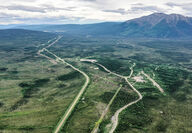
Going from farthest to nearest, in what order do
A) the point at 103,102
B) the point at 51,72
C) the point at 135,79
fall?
the point at 51,72
the point at 135,79
the point at 103,102

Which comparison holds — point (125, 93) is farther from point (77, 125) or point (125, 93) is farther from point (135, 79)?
point (77, 125)

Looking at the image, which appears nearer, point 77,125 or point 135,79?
point 77,125

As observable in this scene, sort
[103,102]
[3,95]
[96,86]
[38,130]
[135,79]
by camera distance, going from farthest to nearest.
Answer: [135,79]
[96,86]
[3,95]
[103,102]
[38,130]

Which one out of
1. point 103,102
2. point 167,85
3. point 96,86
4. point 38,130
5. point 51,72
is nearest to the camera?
point 38,130

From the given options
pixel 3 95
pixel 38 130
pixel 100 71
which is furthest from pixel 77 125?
pixel 100 71

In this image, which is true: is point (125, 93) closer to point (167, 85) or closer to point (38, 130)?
point (167, 85)

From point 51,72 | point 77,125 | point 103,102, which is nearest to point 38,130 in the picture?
point 77,125

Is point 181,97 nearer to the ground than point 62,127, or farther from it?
nearer to the ground

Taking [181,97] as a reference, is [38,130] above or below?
above

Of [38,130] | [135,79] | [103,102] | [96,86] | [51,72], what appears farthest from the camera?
[51,72]
